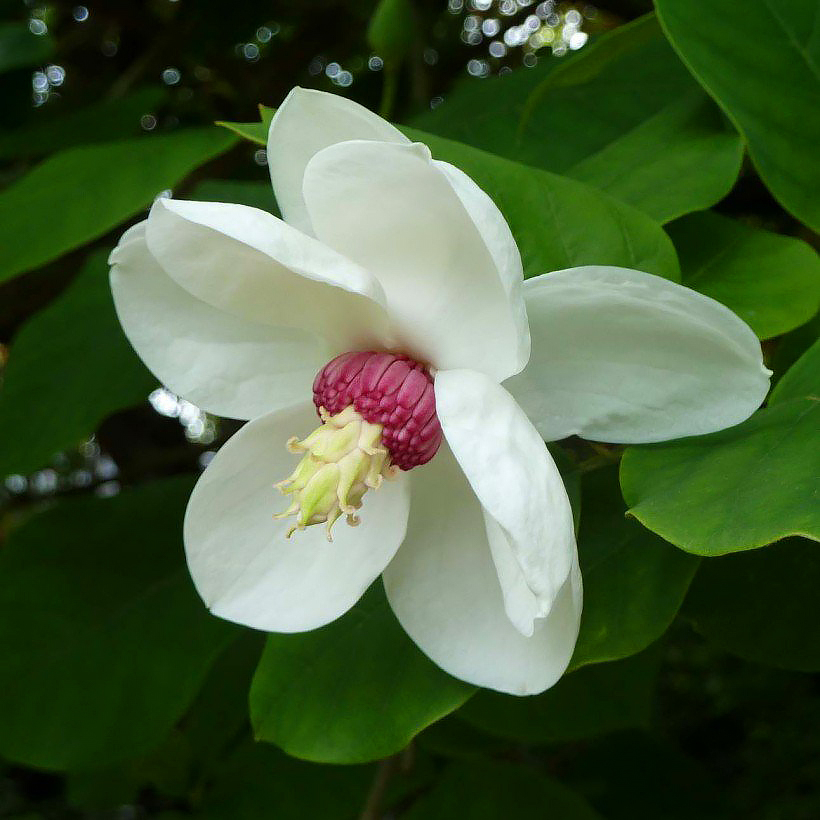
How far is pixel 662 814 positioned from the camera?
2.21m

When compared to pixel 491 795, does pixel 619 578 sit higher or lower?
higher

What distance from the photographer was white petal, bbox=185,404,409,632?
839mm

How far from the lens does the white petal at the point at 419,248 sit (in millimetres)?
711

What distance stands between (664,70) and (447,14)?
Answer: 1.31 m

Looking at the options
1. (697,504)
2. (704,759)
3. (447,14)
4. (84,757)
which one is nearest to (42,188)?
(84,757)

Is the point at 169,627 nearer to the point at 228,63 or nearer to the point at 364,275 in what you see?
the point at 364,275

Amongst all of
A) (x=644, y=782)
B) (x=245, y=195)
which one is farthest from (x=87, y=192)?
(x=644, y=782)

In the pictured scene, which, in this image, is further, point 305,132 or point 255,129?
point 255,129

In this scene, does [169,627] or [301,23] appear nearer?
[169,627]

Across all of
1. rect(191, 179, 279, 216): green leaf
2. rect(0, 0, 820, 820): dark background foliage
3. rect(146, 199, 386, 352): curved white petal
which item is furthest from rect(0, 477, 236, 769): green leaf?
rect(146, 199, 386, 352): curved white petal

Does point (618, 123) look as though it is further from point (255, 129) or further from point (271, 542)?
point (271, 542)

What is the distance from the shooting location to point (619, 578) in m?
0.91

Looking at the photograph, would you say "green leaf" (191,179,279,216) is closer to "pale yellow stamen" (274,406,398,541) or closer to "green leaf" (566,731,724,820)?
"pale yellow stamen" (274,406,398,541)

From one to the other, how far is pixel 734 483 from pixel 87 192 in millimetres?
953
